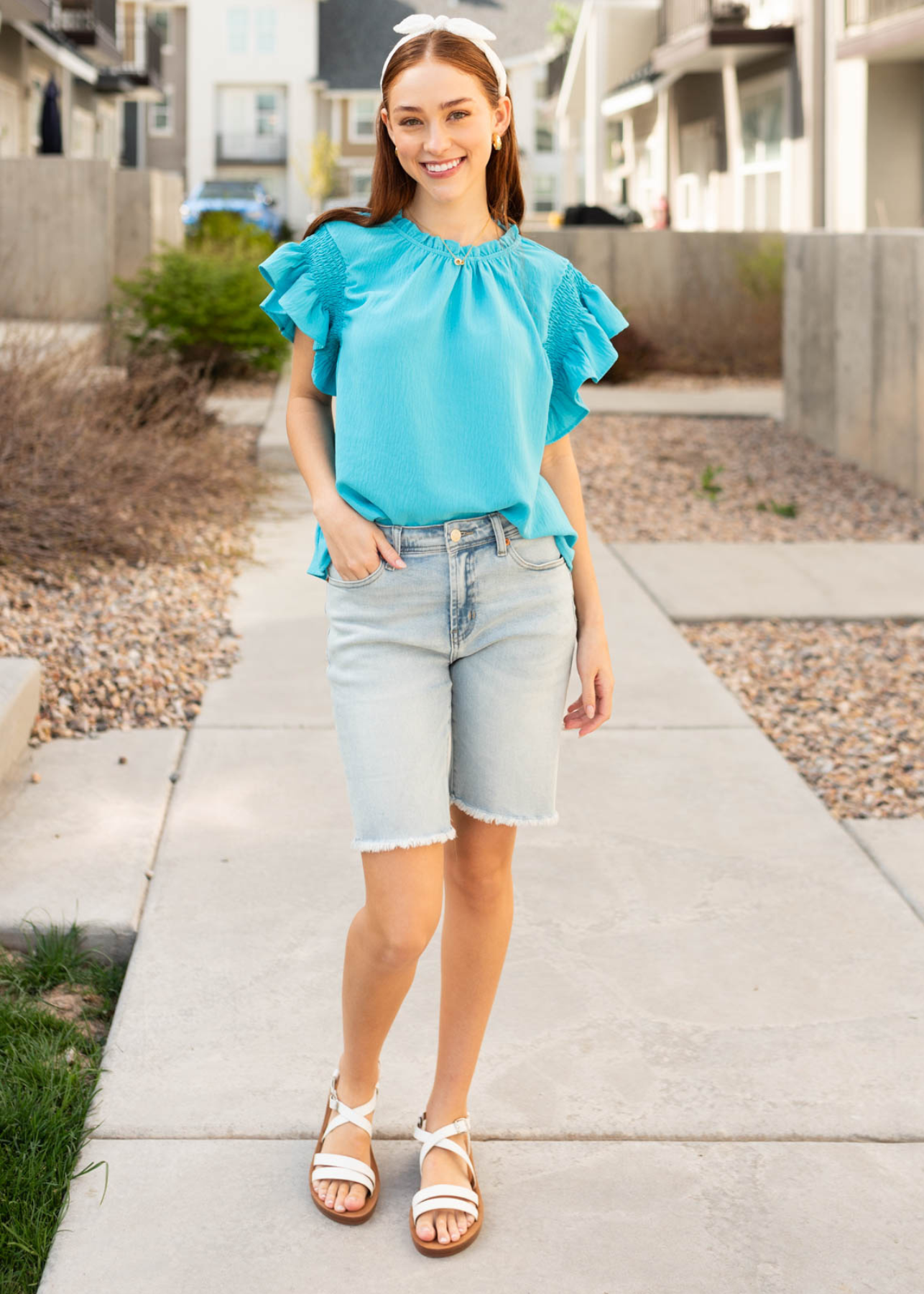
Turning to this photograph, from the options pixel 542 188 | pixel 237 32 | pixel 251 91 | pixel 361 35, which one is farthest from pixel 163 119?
pixel 542 188

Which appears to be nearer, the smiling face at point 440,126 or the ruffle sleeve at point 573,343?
the smiling face at point 440,126

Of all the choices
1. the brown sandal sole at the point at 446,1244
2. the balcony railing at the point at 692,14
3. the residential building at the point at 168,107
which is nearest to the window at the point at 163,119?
the residential building at the point at 168,107

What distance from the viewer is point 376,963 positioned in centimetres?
229

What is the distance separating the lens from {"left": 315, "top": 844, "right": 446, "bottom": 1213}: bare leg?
7.30 ft

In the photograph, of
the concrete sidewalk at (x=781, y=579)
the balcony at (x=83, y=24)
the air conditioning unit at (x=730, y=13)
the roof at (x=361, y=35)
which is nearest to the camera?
the concrete sidewalk at (x=781, y=579)

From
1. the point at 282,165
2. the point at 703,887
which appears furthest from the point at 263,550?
the point at 282,165

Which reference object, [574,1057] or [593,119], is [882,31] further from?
[574,1057]

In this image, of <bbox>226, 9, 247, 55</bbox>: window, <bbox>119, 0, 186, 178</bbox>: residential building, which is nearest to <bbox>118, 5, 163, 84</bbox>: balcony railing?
<bbox>119, 0, 186, 178</bbox>: residential building

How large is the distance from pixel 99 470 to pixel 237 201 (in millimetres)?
36427

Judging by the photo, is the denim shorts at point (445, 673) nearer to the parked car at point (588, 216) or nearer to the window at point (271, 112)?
the parked car at point (588, 216)

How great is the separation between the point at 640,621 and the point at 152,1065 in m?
3.63

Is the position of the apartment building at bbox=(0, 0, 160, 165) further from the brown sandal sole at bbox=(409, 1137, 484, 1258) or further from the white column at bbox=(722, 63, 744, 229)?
the brown sandal sole at bbox=(409, 1137, 484, 1258)

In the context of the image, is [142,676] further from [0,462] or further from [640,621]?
[640,621]

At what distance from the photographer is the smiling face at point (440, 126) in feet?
7.02
